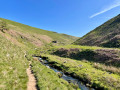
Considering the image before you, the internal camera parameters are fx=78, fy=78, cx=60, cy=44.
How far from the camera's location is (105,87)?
13.7 metres

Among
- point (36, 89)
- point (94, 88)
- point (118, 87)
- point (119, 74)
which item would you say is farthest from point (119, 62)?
point (36, 89)

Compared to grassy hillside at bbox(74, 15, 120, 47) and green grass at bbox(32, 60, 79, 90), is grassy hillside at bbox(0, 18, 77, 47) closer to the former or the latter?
grassy hillside at bbox(74, 15, 120, 47)

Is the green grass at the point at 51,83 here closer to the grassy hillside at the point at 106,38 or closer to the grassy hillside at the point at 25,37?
the grassy hillside at the point at 106,38

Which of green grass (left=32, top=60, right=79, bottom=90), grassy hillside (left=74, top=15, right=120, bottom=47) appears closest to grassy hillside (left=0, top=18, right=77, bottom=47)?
grassy hillside (left=74, top=15, right=120, bottom=47)

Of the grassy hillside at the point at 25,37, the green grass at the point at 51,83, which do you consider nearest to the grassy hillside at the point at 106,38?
the green grass at the point at 51,83

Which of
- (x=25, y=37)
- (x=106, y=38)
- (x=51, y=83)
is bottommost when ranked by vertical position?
(x=51, y=83)

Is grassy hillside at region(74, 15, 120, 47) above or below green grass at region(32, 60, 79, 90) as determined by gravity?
above

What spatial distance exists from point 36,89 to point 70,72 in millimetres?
10593

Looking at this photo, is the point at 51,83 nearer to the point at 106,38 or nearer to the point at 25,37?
the point at 106,38

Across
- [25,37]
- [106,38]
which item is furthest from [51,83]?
[25,37]

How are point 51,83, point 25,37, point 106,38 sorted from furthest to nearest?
point 25,37 → point 106,38 → point 51,83

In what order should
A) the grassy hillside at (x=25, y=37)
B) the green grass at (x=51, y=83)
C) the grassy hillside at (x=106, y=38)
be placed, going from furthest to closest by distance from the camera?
the grassy hillside at (x=25, y=37), the grassy hillside at (x=106, y=38), the green grass at (x=51, y=83)

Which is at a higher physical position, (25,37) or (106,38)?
(106,38)

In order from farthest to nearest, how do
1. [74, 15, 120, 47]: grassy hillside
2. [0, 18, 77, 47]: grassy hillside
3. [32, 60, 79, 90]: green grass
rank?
[0, 18, 77, 47]: grassy hillside → [74, 15, 120, 47]: grassy hillside → [32, 60, 79, 90]: green grass
